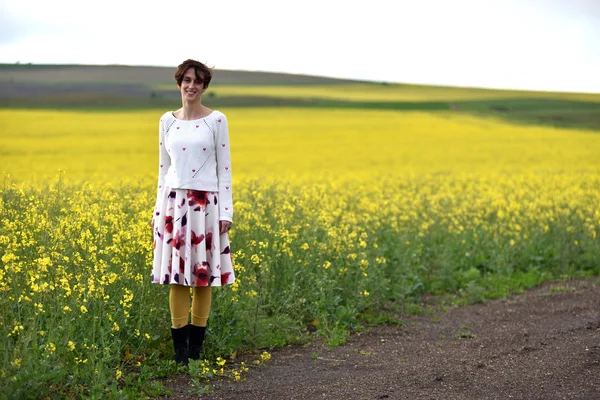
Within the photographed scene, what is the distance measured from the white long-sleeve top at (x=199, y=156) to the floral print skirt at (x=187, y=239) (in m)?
0.08

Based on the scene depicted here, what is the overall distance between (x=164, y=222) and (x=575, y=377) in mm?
3416

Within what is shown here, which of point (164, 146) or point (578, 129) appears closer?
point (164, 146)

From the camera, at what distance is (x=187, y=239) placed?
615 centimetres

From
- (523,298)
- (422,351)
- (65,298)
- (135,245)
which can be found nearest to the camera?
(65,298)

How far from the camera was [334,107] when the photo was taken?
189 feet

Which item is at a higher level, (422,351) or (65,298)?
(65,298)

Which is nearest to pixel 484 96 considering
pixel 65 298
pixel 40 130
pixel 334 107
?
pixel 334 107

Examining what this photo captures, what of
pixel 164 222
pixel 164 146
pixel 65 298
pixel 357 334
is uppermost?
pixel 164 146

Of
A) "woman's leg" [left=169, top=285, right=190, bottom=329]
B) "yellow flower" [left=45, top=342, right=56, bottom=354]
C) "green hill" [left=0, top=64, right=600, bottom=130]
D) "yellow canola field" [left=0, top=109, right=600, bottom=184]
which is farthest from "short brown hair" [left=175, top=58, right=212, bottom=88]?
"green hill" [left=0, top=64, right=600, bottom=130]

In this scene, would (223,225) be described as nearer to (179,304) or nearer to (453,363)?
(179,304)

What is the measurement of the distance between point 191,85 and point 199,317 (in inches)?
73.3

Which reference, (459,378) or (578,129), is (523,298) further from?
(578,129)

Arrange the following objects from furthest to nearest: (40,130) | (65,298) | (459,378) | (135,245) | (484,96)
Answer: (484,96) → (40,130) → (135,245) → (459,378) → (65,298)

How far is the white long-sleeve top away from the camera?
616 centimetres
